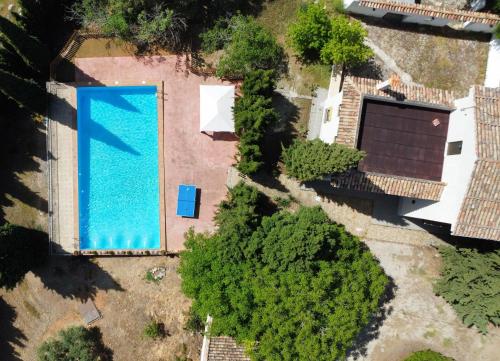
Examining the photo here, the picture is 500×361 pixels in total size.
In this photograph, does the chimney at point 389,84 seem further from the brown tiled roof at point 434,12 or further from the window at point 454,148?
the brown tiled roof at point 434,12

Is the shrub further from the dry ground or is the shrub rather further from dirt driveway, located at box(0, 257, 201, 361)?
the dry ground

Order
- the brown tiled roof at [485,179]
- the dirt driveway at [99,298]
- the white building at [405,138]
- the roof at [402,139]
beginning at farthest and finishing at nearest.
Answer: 1. the dirt driveway at [99,298]
2. the roof at [402,139]
3. the white building at [405,138]
4. the brown tiled roof at [485,179]

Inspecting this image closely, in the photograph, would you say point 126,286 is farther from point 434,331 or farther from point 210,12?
point 434,331

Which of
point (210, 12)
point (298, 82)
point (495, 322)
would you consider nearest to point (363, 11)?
point (298, 82)

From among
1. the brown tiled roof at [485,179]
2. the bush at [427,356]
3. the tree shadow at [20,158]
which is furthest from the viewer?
the tree shadow at [20,158]

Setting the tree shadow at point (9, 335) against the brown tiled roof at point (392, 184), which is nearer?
the brown tiled roof at point (392, 184)

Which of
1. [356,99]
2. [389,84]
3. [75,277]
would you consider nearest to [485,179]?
[389,84]

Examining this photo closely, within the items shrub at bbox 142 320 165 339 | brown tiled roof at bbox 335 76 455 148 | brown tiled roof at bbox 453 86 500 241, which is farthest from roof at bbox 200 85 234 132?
brown tiled roof at bbox 453 86 500 241

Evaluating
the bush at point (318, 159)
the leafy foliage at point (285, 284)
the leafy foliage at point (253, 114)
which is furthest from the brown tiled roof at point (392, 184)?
the leafy foliage at point (253, 114)
